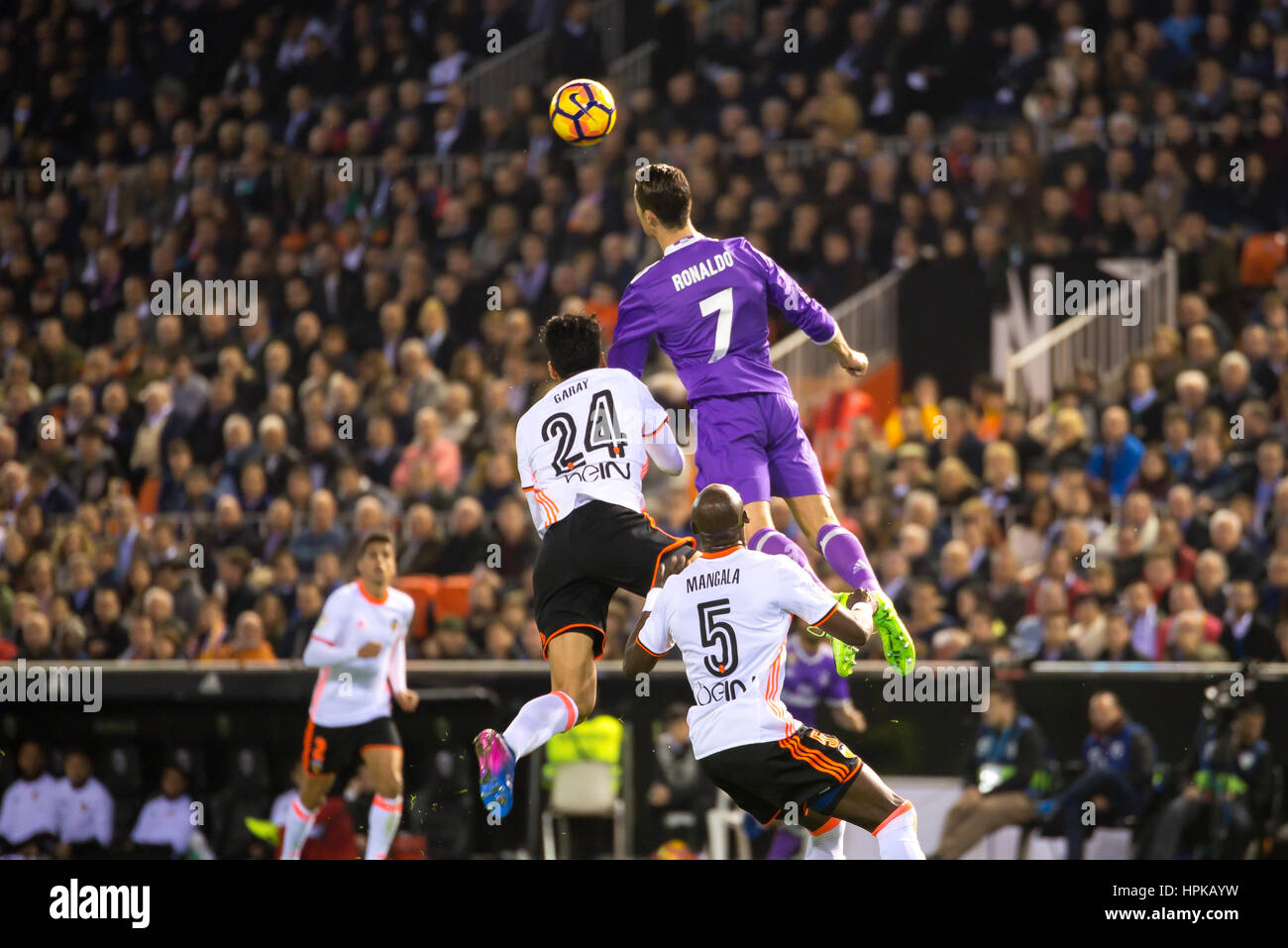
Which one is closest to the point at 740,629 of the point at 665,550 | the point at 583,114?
the point at 665,550

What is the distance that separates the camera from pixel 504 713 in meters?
13.0

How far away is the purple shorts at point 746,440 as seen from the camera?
873 cm

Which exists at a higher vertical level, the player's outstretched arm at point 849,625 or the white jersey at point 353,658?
the player's outstretched arm at point 849,625

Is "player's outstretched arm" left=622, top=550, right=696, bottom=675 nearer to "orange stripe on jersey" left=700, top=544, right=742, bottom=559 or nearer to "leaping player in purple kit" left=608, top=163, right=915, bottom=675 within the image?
"orange stripe on jersey" left=700, top=544, right=742, bottom=559

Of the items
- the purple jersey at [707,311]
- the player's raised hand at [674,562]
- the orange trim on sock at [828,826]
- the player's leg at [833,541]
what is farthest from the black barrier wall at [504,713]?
the player's raised hand at [674,562]

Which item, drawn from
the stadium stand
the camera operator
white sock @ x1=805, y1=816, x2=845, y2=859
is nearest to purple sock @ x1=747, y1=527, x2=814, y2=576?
white sock @ x1=805, y1=816, x2=845, y2=859

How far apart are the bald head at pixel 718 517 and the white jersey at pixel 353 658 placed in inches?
180

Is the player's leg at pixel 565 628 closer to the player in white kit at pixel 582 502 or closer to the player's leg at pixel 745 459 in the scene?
the player in white kit at pixel 582 502

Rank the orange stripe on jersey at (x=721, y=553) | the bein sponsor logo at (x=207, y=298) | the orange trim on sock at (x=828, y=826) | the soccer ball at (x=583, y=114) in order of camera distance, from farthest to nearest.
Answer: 1. the bein sponsor logo at (x=207, y=298)
2. the soccer ball at (x=583, y=114)
3. the orange trim on sock at (x=828, y=826)
4. the orange stripe on jersey at (x=721, y=553)

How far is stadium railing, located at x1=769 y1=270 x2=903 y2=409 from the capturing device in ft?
52.9

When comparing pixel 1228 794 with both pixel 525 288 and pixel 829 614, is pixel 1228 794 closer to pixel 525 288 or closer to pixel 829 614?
pixel 829 614
